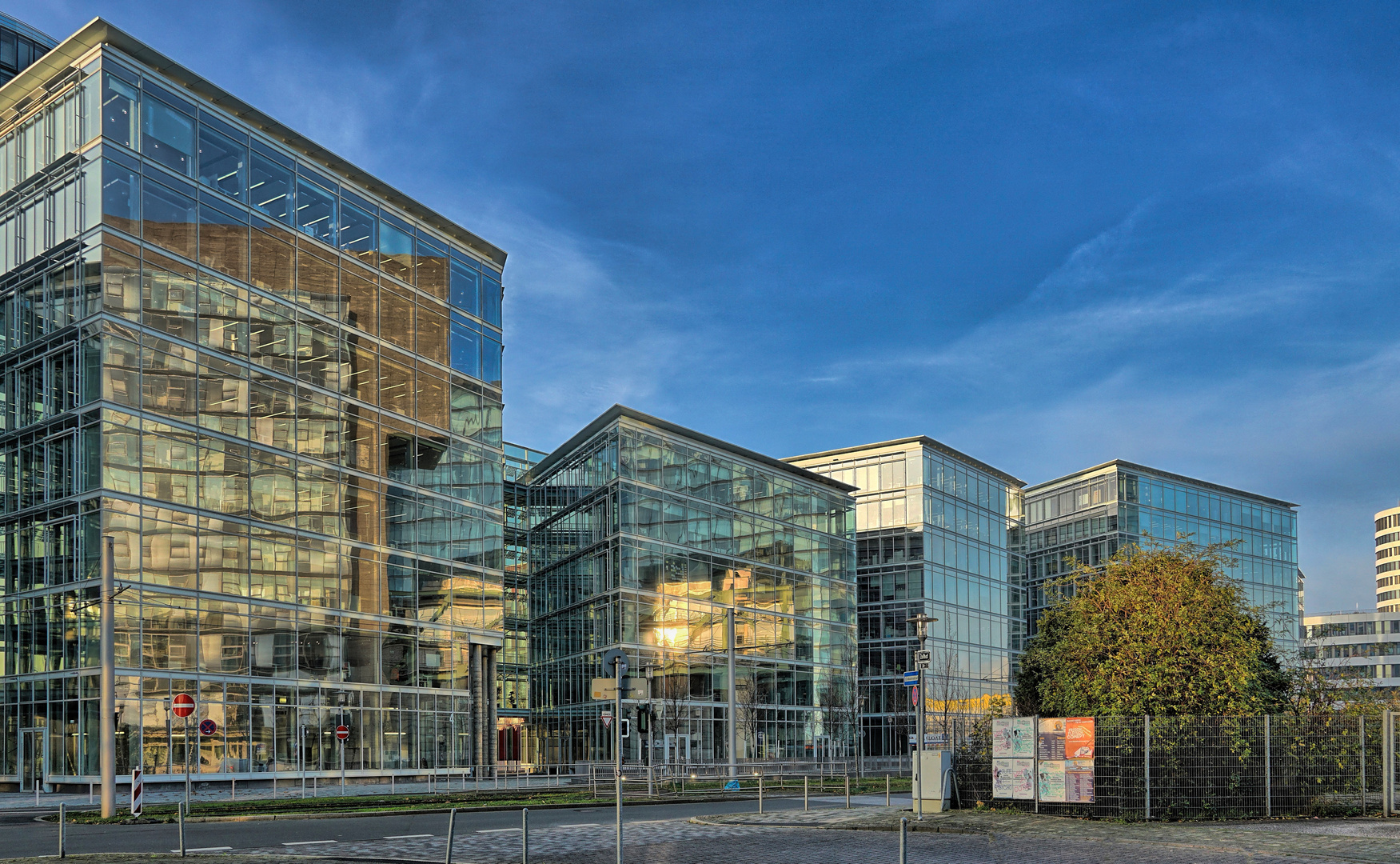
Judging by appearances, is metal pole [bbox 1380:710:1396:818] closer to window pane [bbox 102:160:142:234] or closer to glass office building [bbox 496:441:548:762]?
window pane [bbox 102:160:142:234]

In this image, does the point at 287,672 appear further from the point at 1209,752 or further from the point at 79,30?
the point at 1209,752

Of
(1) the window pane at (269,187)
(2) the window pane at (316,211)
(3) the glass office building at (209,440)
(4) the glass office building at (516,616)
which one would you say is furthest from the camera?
(4) the glass office building at (516,616)

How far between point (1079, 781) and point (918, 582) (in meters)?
62.6

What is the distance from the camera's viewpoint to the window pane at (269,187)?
51.4 metres

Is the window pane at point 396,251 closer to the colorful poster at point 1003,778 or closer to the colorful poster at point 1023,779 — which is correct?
the colorful poster at point 1003,778

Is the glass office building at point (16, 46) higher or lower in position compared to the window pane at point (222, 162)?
higher

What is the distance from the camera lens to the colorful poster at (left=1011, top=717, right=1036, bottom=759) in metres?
25.4

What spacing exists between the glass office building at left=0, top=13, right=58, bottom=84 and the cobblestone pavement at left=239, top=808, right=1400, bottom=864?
69.9 meters

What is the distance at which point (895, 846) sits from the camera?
67.5 feet

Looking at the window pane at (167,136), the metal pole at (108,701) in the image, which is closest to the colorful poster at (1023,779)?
the metal pole at (108,701)

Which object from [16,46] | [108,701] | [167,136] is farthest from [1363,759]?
[16,46]

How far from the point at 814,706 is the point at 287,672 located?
3721 centimetres

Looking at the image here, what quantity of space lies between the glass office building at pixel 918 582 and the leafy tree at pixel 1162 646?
180ft

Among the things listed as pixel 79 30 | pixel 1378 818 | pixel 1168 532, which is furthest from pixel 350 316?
pixel 1168 532
